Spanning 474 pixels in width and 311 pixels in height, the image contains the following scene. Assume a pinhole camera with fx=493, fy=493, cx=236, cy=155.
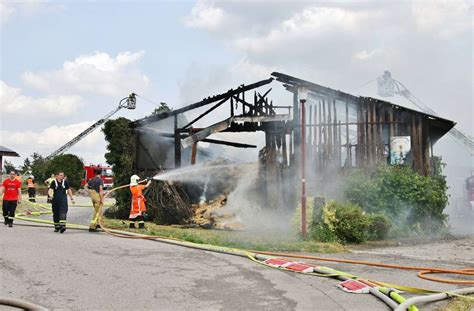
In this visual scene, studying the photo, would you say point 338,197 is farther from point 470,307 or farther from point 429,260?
point 470,307

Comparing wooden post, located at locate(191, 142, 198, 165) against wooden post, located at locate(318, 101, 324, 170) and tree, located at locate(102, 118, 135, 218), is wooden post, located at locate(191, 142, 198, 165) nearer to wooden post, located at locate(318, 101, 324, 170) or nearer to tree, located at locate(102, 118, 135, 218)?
tree, located at locate(102, 118, 135, 218)

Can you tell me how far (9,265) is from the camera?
7.82 m

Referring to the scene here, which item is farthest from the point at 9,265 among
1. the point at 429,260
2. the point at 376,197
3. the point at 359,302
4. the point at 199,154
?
the point at 199,154

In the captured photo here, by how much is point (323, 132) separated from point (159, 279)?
1011 cm

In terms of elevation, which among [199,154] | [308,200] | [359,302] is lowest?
[359,302]

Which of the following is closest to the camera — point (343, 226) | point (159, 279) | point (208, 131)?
point (159, 279)

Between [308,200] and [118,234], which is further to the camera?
[308,200]

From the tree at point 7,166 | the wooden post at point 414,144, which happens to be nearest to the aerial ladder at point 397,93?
the wooden post at point 414,144

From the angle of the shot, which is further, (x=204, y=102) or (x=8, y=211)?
(x=204, y=102)

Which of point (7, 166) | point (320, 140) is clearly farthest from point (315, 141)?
point (7, 166)

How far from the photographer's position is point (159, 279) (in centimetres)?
725

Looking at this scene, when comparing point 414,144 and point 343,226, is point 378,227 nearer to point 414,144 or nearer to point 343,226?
point 343,226

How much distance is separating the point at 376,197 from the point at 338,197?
59.4 inches

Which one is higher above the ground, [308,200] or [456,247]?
[308,200]
